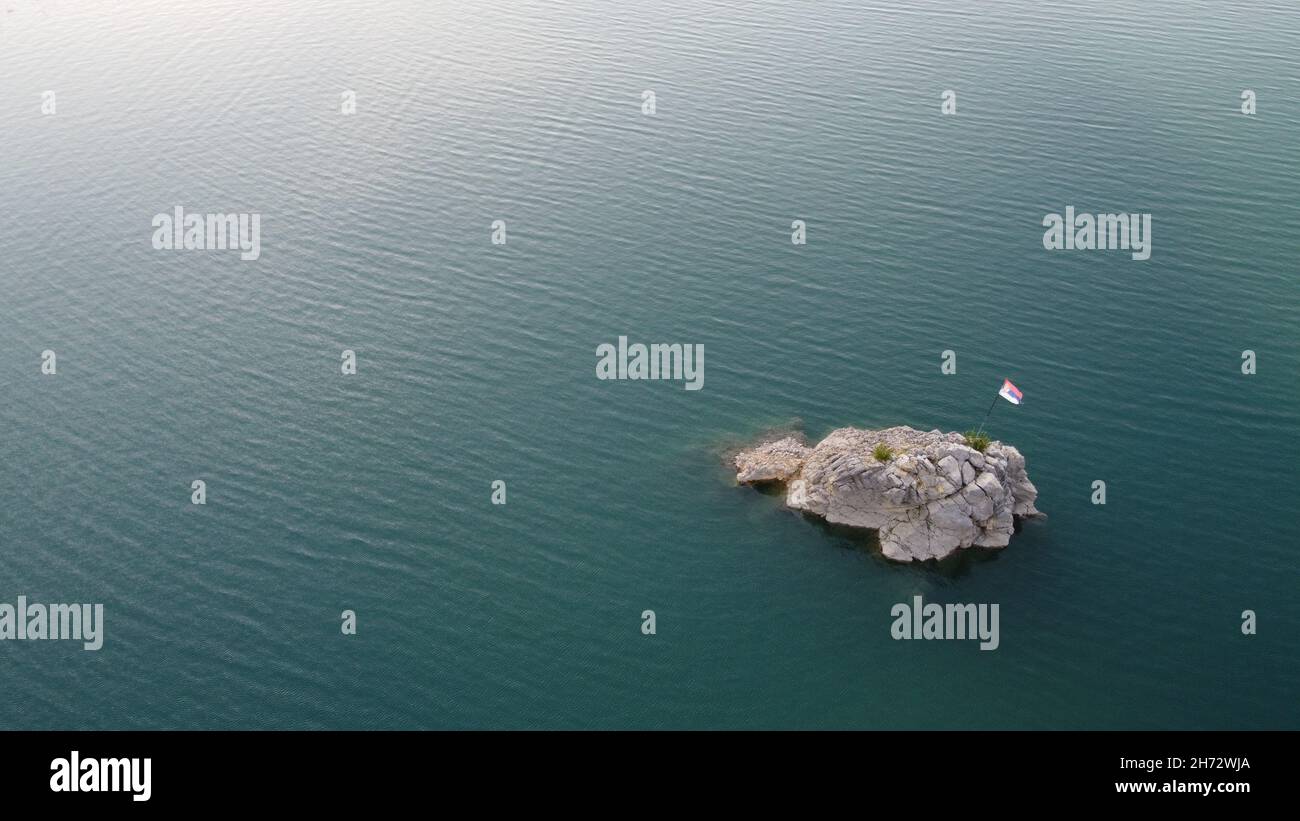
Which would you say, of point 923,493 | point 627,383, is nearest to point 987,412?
point 923,493

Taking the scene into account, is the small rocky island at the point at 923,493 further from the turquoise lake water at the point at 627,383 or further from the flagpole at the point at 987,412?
the flagpole at the point at 987,412

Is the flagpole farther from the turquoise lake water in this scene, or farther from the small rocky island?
the small rocky island

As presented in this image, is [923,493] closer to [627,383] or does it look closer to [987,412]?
[987,412]

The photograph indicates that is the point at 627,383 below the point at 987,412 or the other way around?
the other way around

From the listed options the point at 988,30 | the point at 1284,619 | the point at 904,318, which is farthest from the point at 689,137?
the point at 1284,619

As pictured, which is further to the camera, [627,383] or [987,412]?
[627,383]

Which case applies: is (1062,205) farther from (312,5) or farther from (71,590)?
(312,5)
